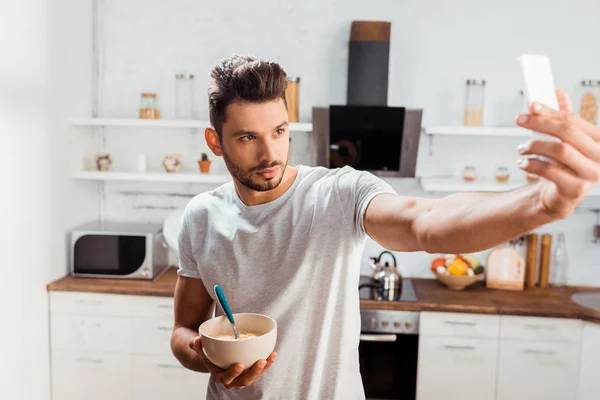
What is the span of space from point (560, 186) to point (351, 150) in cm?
230

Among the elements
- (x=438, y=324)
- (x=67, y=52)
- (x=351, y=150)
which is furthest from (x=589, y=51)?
(x=67, y=52)

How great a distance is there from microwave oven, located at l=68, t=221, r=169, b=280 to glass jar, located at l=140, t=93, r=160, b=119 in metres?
0.69

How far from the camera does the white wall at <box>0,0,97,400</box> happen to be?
261 centimetres

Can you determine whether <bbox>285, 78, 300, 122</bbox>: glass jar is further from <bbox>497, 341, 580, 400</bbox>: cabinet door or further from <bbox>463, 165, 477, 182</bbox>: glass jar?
<bbox>497, 341, 580, 400</bbox>: cabinet door

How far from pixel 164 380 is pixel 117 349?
0.30 m

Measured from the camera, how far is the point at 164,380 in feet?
9.80

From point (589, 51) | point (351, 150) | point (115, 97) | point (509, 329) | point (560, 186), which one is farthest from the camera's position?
point (115, 97)

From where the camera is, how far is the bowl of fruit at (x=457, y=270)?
3.08 m

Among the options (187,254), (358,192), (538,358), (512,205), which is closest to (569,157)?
(512,205)

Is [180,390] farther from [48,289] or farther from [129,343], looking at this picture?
[48,289]

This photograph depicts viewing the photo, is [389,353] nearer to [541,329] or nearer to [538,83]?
[541,329]

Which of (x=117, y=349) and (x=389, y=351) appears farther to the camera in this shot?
(x=117, y=349)

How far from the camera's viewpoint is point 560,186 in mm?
684

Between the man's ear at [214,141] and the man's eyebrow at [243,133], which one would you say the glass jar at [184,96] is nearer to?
the man's ear at [214,141]
